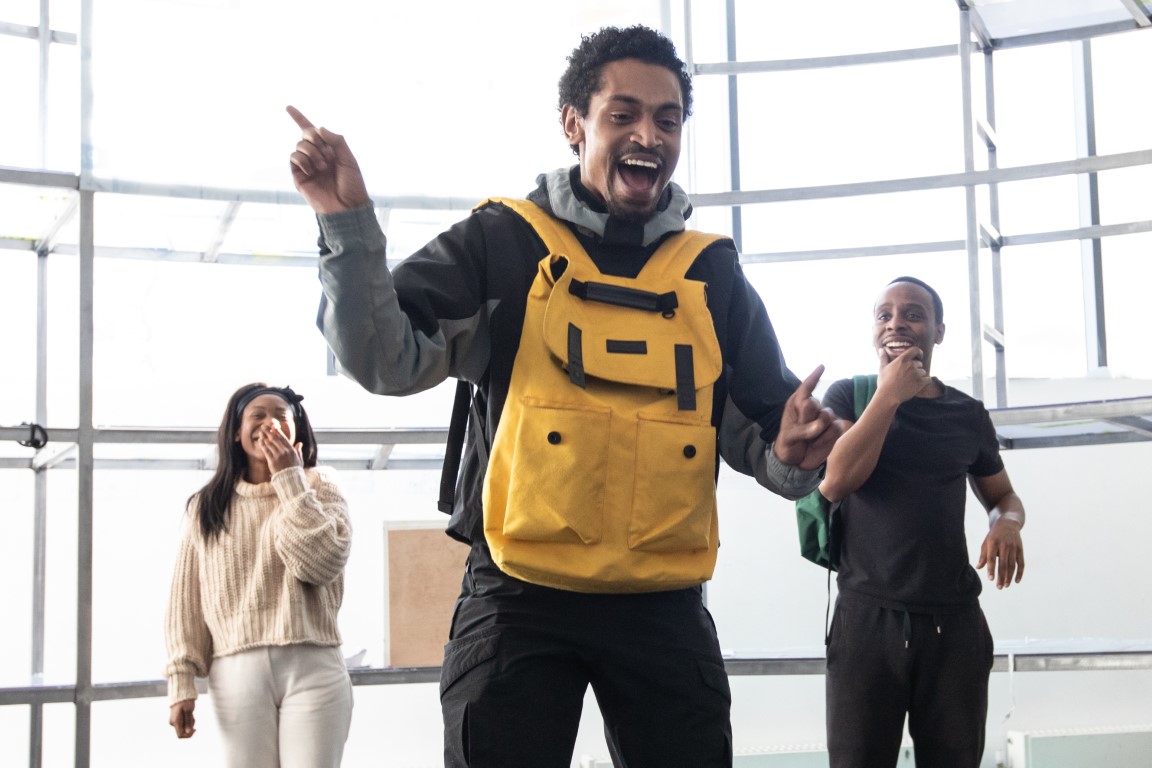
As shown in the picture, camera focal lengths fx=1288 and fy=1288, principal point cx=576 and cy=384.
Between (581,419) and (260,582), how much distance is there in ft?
5.70

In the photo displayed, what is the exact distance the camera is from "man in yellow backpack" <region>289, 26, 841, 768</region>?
4.70 ft

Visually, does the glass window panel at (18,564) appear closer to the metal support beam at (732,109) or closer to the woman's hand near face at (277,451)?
the woman's hand near face at (277,451)

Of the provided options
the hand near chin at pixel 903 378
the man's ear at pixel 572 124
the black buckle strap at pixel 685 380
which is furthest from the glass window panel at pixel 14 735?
the black buckle strap at pixel 685 380

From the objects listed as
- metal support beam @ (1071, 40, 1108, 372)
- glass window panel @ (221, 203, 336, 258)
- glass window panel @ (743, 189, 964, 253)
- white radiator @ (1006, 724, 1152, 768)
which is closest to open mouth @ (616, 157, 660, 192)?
glass window panel @ (221, 203, 336, 258)

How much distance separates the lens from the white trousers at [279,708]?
2910mm

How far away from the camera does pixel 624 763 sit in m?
1.53

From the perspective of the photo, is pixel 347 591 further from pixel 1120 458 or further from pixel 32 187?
pixel 1120 458

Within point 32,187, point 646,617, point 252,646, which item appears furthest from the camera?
point 32,187

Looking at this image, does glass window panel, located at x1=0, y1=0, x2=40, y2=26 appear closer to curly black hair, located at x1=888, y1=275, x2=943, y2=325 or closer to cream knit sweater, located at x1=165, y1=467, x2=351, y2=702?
cream knit sweater, located at x1=165, y1=467, x2=351, y2=702

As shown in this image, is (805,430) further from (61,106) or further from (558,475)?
(61,106)

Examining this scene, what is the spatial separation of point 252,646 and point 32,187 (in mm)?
1346

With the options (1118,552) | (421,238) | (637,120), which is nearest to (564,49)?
(421,238)

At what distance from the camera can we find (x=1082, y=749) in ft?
15.2

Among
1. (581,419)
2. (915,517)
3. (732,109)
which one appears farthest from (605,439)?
(732,109)
